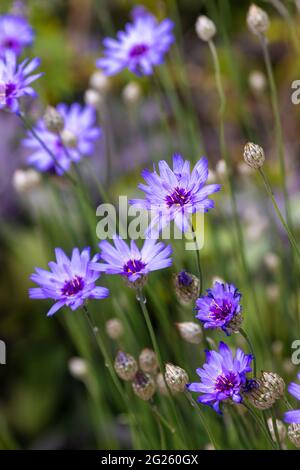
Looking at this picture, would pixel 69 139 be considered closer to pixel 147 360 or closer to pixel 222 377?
pixel 147 360

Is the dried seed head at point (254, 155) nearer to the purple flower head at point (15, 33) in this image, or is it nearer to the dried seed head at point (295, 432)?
the dried seed head at point (295, 432)

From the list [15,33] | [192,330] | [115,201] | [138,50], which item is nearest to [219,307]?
[192,330]

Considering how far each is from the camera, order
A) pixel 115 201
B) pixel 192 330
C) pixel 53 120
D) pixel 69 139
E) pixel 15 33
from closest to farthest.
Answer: pixel 192 330 → pixel 53 120 → pixel 69 139 → pixel 15 33 → pixel 115 201

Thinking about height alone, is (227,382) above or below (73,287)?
below
